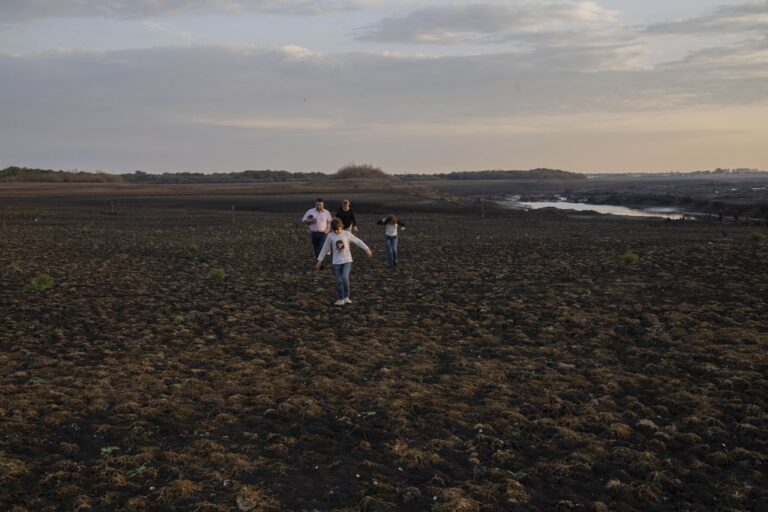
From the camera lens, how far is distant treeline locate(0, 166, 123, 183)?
117 m

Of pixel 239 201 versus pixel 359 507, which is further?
pixel 239 201

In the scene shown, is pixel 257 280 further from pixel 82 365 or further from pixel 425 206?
pixel 425 206

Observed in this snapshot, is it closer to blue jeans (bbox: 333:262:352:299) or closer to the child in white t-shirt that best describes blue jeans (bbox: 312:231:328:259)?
the child in white t-shirt

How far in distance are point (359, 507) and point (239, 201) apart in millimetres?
66178

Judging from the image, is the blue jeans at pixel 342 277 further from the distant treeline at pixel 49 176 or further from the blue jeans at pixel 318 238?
the distant treeline at pixel 49 176

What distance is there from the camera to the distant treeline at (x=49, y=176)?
117 meters

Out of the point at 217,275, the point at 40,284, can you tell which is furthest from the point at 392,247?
the point at 40,284

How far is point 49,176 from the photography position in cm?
12194

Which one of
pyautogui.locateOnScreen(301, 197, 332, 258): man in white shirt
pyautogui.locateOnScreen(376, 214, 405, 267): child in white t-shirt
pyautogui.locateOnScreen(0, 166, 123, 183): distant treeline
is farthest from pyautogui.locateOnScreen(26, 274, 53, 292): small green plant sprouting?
pyautogui.locateOnScreen(0, 166, 123, 183): distant treeline

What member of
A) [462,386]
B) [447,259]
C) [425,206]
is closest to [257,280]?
[447,259]

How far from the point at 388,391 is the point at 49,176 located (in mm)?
130260

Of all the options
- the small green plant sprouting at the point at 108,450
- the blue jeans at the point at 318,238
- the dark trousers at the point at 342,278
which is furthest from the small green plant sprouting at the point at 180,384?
the blue jeans at the point at 318,238

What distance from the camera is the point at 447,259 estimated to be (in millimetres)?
23625

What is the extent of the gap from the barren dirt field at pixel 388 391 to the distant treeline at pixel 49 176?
111 meters
